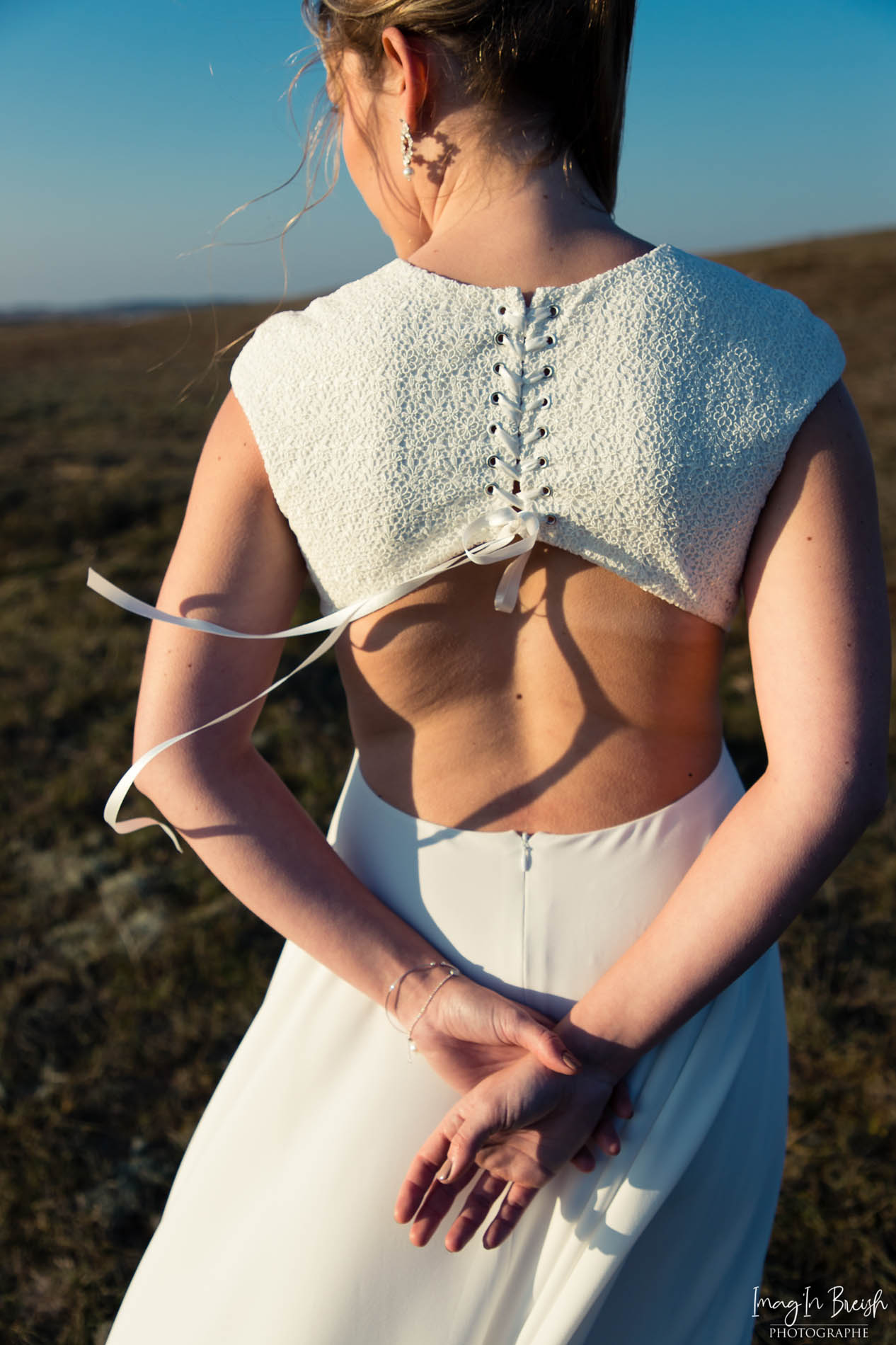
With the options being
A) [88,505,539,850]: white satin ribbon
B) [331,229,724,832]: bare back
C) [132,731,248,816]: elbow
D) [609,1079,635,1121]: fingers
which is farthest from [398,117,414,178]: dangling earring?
[609,1079,635,1121]: fingers

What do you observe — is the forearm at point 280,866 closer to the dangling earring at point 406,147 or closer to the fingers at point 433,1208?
the fingers at point 433,1208

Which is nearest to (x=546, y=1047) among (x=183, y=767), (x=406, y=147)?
(x=183, y=767)

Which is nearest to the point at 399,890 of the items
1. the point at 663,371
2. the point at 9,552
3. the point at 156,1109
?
the point at 663,371

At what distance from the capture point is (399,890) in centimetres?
143

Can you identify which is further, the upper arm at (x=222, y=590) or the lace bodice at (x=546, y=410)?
the upper arm at (x=222, y=590)

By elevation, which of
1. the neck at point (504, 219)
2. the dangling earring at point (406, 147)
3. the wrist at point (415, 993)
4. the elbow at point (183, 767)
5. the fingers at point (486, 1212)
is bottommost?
the fingers at point (486, 1212)

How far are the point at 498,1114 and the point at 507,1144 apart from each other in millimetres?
92

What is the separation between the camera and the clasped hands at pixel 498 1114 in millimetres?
1188

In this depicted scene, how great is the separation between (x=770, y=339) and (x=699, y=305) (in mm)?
91

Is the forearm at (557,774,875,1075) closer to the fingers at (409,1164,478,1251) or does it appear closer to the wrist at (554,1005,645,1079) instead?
the wrist at (554,1005,645,1079)

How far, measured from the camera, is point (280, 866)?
130cm

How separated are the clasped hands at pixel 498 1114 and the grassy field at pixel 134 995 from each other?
3.13 ft

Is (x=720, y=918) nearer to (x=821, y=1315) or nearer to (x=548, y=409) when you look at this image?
(x=548, y=409)

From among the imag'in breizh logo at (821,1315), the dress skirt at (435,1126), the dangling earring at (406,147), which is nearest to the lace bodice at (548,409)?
the dangling earring at (406,147)
